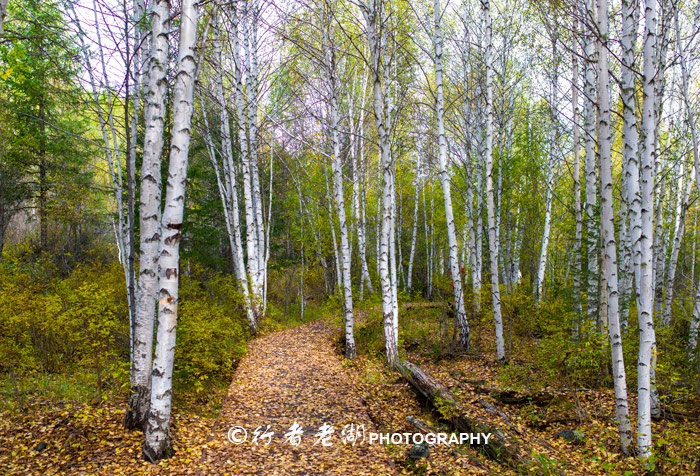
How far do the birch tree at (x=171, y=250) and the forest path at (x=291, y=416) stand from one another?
635mm

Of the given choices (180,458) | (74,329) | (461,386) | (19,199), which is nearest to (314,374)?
(461,386)

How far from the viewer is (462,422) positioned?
5359mm

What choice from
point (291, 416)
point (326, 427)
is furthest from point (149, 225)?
point (326, 427)

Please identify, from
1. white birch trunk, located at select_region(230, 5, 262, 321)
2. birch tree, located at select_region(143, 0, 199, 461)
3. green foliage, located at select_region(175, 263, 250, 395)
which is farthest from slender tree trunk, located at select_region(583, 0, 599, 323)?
white birch trunk, located at select_region(230, 5, 262, 321)

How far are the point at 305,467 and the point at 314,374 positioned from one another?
313cm

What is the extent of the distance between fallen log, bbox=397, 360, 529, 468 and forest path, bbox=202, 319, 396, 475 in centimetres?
117

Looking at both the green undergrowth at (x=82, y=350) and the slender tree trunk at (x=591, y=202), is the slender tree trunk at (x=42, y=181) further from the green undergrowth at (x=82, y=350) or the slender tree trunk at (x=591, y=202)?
the slender tree trunk at (x=591, y=202)

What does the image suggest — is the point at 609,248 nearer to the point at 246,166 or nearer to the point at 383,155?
the point at 383,155

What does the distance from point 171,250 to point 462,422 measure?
4563 mm

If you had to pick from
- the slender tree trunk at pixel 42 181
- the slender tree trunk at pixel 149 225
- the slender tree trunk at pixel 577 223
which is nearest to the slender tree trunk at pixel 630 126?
the slender tree trunk at pixel 577 223

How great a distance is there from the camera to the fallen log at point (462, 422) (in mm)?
4523

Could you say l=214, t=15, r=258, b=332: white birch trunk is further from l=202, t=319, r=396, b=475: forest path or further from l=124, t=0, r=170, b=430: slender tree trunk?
l=124, t=0, r=170, b=430: slender tree trunk

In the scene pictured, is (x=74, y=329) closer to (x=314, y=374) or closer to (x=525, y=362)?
(x=314, y=374)

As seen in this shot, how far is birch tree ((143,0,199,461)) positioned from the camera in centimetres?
373
